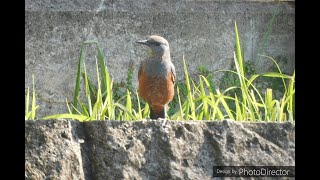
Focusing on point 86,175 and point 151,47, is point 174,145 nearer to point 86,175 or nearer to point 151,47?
point 86,175

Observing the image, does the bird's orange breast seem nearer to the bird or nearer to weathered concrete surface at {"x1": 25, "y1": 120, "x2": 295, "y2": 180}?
the bird

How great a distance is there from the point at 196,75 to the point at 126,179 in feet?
9.13

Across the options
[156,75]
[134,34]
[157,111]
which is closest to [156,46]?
[156,75]

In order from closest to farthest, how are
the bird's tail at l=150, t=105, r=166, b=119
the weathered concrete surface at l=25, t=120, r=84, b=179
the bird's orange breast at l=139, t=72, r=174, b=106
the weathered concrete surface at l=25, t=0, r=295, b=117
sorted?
the weathered concrete surface at l=25, t=120, r=84, b=179 → the bird's orange breast at l=139, t=72, r=174, b=106 → the bird's tail at l=150, t=105, r=166, b=119 → the weathered concrete surface at l=25, t=0, r=295, b=117

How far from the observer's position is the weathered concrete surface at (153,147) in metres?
4.11

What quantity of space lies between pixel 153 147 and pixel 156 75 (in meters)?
0.97

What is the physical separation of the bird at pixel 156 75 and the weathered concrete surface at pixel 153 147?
2.71ft

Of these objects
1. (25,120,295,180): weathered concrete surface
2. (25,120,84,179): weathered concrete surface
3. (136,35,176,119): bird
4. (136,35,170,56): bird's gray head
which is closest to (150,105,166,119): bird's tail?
(136,35,176,119): bird

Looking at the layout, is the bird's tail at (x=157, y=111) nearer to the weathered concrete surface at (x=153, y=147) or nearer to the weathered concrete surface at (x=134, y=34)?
the weathered concrete surface at (x=153, y=147)

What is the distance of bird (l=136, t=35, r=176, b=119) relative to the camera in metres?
5.12

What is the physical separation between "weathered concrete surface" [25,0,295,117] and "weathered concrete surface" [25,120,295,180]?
2.41m

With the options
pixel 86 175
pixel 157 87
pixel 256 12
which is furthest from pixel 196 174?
pixel 256 12

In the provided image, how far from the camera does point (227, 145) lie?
4340 millimetres

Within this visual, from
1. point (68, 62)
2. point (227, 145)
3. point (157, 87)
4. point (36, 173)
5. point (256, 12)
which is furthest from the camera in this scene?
point (256, 12)
